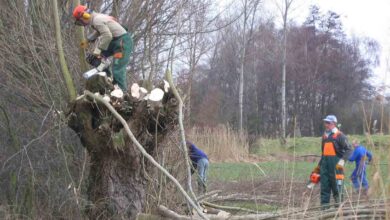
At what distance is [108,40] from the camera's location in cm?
650

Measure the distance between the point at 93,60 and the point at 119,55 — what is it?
331 mm

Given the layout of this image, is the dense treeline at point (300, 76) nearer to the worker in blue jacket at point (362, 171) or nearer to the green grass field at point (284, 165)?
the green grass field at point (284, 165)

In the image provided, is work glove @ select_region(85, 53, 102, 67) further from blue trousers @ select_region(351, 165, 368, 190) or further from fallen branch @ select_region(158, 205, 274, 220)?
blue trousers @ select_region(351, 165, 368, 190)

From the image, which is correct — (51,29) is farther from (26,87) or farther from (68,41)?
(26,87)

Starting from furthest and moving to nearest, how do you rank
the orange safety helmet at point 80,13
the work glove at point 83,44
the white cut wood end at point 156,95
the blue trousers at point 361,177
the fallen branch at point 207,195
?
the fallen branch at point 207,195, the work glove at point 83,44, the orange safety helmet at point 80,13, the white cut wood end at point 156,95, the blue trousers at point 361,177

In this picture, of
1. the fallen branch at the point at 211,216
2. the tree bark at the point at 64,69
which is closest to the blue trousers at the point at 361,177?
the fallen branch at the point at 211,216

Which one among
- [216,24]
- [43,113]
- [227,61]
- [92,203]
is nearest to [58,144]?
[43,113]

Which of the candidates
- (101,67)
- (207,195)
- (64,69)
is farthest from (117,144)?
(207,195)

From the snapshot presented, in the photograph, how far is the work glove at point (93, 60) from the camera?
6.48 meters

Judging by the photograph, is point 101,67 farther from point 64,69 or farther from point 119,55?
point 64,69

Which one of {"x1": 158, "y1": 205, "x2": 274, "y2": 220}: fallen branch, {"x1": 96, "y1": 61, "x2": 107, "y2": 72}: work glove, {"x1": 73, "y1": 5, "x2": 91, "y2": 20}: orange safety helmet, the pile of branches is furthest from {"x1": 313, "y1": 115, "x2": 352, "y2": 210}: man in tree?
{"x1": 73, "y1": 5, "x2": 91, "y2": 20}: orange safety helmet

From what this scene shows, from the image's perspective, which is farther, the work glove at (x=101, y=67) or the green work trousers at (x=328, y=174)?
the green work trousers at (x=328, y=174)

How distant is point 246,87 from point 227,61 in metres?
5.30

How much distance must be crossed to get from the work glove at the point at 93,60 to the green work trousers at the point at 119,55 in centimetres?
14
